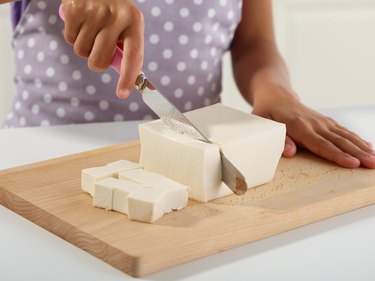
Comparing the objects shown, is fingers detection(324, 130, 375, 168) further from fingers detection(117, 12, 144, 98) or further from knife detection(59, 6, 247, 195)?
fingers detection(117, 12, 144, 98)

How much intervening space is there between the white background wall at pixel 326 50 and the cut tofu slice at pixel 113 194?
1.57 meters

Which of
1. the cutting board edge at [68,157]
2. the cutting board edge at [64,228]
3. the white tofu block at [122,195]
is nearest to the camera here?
the cutting board edge at [64,228]

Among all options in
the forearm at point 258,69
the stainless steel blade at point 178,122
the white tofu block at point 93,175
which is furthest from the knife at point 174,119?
the forearm at point 258,69

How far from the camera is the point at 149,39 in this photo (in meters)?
1.54

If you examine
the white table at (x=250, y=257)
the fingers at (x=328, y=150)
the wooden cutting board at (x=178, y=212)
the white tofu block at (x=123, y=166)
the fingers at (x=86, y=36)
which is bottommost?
the white table at (x=250, y=257)

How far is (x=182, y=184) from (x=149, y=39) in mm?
528

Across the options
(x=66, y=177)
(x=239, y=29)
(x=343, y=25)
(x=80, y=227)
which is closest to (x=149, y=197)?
(x=80, y=227)

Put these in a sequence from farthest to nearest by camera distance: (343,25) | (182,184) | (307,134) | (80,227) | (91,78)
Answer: (343,25), (91,78), (307,134), (182,184), (80,227)

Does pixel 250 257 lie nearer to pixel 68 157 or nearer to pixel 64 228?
pixel 64 228

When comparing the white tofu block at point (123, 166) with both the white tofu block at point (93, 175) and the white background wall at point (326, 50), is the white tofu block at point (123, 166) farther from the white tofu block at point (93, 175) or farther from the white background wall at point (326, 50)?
the white background wall at point (326, 50)

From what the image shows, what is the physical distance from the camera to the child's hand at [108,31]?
1.06 m

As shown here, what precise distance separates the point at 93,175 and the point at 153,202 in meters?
0.12

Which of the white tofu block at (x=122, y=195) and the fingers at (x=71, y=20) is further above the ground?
the fingers at (x=71, y=20)

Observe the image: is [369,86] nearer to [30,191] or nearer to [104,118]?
[104,118]
